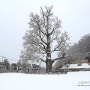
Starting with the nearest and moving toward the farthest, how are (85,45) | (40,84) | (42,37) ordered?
(40,84) < (42,37) < (85,45)

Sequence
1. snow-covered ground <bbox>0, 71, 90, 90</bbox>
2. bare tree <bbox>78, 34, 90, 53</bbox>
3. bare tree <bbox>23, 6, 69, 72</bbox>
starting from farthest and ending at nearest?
bare tree <bbox>78, 34, 90, 53</bbox>
bare tree <bbox>23, 6, 69, 72</bbox>
snow-covered ground <bbox>0, 71, 90, 90</bbox>

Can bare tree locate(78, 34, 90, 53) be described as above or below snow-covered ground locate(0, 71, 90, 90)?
above

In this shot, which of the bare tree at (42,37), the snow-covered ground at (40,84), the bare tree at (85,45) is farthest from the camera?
the bare tree at (85,45)

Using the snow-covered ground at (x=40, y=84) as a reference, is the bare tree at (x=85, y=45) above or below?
above

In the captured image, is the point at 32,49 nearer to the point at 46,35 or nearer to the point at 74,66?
the point at 46,35

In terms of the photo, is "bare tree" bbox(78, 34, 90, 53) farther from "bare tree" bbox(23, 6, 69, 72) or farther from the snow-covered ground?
the snow-covered ground

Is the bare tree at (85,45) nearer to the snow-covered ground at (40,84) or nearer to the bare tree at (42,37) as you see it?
the bare tree at (42,37)

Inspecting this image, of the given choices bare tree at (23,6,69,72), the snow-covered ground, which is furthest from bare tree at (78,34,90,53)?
the snow-covered ground

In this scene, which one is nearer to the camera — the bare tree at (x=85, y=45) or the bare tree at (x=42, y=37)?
the bare tree at (x=42, y=37)

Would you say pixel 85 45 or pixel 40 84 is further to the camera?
pixel 85 45

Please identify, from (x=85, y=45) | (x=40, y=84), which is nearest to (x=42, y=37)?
(x=40, y=84)

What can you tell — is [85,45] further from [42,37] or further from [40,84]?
[40,84]

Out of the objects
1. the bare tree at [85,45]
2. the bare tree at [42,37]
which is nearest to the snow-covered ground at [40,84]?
the bare tree at [42,37]

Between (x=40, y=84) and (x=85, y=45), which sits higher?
(x=85, y=45)
